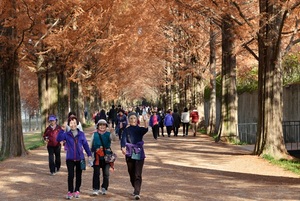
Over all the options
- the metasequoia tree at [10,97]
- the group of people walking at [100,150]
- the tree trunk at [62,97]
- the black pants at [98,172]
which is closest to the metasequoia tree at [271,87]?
the group of people walking at [100,150]

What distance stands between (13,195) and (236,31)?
8822 millimetres

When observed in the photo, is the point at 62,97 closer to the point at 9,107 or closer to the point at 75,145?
the point at 9,107

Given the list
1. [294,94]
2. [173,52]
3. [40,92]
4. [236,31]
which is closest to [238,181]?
[236,31]

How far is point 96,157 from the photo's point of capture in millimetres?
9094

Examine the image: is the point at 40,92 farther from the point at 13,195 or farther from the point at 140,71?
the point at 140,71

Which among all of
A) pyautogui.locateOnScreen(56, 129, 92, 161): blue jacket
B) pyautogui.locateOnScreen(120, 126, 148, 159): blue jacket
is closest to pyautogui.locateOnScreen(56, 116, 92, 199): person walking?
pyautogui.locateOnScreen(56, 129, 92, 161): blue jacket

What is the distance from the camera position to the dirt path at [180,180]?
9281mm

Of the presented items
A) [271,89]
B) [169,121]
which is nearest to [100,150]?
[271,89]

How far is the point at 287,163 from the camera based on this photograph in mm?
13898

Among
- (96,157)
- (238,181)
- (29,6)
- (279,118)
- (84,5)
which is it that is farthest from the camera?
(84,5)

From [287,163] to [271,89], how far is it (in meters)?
2.32

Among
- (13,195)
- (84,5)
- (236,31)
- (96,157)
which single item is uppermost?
(84,5)

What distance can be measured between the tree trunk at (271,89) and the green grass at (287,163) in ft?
1.17

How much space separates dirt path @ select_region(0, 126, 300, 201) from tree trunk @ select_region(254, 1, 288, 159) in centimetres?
65
